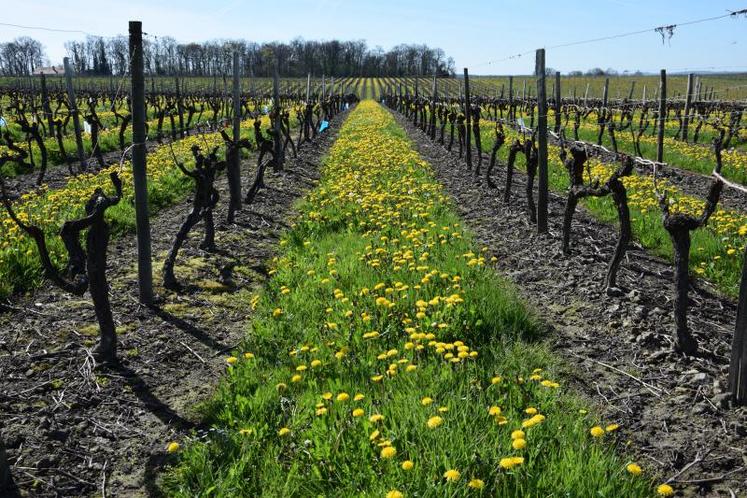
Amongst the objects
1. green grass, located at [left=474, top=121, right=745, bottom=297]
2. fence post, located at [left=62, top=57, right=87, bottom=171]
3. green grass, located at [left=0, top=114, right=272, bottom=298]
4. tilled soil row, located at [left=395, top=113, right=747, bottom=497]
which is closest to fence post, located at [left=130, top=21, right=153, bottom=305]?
green grass, located at [left=0, top=114, right=272, bottom=298]

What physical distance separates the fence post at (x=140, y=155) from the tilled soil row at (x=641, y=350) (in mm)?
4434

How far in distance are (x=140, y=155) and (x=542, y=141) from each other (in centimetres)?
600

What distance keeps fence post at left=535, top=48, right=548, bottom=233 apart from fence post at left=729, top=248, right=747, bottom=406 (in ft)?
16.5

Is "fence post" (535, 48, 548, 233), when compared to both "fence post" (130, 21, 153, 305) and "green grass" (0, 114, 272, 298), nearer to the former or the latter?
"green grass" (0, 114, 272, 298)

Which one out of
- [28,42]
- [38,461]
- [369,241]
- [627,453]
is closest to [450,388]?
[627,453]

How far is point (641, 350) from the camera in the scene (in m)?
5.45

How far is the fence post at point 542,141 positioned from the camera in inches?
369

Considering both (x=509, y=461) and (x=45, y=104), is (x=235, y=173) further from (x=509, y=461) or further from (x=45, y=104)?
(x=45, y=104)

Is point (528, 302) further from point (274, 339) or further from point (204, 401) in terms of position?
point (204, 401)

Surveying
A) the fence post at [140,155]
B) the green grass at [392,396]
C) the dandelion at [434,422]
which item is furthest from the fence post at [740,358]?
the fence post at [140,155]

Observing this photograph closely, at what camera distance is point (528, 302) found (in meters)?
6.75

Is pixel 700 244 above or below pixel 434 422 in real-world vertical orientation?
above

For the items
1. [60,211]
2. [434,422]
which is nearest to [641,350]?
[434,422]

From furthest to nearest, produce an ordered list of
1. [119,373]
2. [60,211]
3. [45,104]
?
[45,104], [60,211], [119,373]
